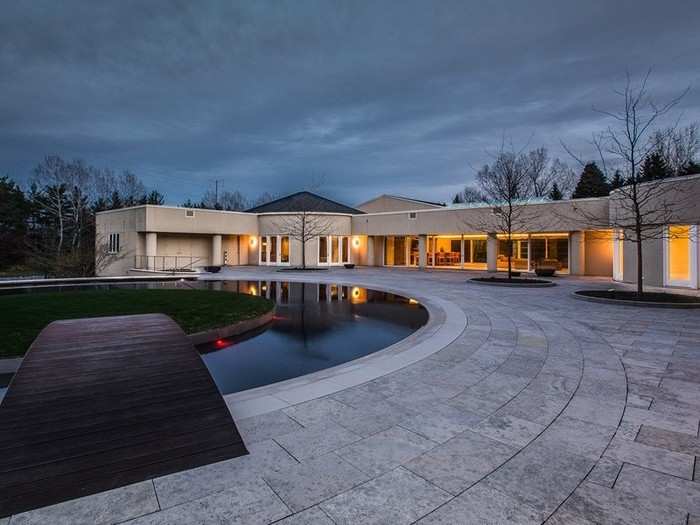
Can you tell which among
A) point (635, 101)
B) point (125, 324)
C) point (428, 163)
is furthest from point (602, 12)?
point (428, 163)

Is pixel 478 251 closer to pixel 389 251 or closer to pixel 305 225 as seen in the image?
pixel 389 251

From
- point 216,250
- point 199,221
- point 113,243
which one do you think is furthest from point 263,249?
point 113,243

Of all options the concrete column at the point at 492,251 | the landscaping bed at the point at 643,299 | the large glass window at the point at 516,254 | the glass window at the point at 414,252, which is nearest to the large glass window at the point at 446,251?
the glass window at the point at 414,252

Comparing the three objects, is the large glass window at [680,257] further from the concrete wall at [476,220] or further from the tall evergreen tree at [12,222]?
the tall evergreen tree at [12,222]

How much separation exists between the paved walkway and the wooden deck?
206mm

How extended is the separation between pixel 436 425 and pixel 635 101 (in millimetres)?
15629

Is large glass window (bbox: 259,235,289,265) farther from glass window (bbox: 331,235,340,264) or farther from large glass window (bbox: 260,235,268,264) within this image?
glass window (bbox: 331,235,340,264)

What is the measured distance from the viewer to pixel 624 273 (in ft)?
59.8

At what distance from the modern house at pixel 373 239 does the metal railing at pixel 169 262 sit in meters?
0.08

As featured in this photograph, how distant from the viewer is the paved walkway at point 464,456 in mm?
2471

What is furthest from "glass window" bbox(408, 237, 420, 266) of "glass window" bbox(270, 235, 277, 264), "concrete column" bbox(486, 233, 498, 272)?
"glass window" bbox(270, 235, 277, 264)

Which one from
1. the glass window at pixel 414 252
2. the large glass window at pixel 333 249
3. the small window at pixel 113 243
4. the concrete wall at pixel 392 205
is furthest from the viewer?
the concrete wall at pixel 392 205

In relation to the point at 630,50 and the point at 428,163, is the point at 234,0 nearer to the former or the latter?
the point at 630,50

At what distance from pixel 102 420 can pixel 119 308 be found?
8008 mm
